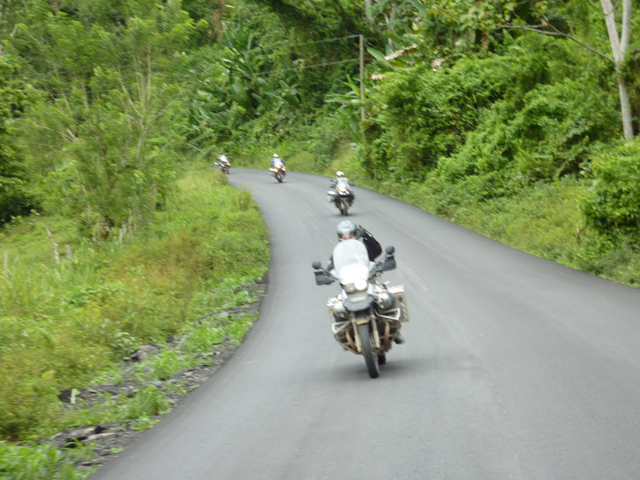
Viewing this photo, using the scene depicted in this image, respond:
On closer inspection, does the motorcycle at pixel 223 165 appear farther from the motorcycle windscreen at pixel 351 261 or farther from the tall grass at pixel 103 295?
the motorcycle windscreen at pixel 351 261

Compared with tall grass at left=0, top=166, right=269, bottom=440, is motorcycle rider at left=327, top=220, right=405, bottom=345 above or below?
above

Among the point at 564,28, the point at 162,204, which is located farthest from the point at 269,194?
the point at 564,28

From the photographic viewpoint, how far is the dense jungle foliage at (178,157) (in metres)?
13.4

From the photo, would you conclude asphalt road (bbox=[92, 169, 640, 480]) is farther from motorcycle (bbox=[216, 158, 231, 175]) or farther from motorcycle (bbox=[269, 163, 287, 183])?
motorcycle (bbox=[216, 158, 231, 175])

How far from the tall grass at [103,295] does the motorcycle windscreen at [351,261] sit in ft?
12.5

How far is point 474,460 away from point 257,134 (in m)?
57.5

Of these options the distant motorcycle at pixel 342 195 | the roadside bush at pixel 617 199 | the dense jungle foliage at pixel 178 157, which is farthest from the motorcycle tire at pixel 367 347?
the distant motorcycle at pixel 342 195

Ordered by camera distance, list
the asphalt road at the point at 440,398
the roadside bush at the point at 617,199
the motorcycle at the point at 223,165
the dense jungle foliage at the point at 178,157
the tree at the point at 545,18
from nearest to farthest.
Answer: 1. the asphalt road at the point at 440,398
2. the dense jungle foliage at the point at 178,157
3. the roadside bush at the point at 617,199
4. the tree at the point at 545,18
5. the motorcycle at the point at 223,165

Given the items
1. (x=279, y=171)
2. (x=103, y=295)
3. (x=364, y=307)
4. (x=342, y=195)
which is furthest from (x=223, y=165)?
(x=364, y=307)

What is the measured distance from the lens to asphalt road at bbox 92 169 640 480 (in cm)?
552

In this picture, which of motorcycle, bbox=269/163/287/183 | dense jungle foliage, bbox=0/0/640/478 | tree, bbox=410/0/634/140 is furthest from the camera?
motorcycle, bbox=269/163/287/183

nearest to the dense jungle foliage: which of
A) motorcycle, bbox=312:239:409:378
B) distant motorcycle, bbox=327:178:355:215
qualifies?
distant motorcycle, bbox=327:178:355:215

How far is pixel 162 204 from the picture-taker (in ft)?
94.5

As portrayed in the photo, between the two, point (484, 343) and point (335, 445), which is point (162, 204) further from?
point (335, 445)
